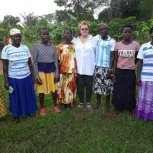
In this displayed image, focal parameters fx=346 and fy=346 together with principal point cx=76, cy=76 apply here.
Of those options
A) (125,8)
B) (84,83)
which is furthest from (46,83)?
(125,8)

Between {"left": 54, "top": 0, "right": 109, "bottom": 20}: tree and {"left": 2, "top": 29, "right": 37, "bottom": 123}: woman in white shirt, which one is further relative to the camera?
{"left": 54, "top": 0, "right": 109, "bottom": 20}: tree

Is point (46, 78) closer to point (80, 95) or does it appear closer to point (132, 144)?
point (80, 95)

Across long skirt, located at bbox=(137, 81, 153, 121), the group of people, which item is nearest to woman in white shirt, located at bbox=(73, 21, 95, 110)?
the group of people

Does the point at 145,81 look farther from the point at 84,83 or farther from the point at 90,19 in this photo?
the point at 90,19

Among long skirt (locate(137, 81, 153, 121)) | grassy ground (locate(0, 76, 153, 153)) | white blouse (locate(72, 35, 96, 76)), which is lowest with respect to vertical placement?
grassy ground (locate(0, 76, 153, 153))

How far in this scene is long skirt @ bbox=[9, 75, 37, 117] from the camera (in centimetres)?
647

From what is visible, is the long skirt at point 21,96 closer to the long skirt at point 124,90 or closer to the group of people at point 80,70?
the group of people at point 80,70

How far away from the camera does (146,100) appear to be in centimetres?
630

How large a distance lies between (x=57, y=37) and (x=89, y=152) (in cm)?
1663

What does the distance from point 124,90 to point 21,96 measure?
6.44 ft

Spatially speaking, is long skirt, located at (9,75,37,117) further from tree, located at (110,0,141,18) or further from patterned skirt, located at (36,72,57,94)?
tree, located at (110,0,141,18)

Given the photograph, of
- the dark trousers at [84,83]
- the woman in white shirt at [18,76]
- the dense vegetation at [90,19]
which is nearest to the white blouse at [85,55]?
the dark trousers at [84,83]

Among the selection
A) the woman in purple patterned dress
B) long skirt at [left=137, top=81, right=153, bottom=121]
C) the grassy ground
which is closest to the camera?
the grassy ground

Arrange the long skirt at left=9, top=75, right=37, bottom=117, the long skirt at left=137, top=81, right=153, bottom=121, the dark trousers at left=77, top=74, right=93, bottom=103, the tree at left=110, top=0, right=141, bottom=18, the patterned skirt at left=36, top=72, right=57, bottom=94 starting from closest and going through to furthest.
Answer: the long skirt at left=137, top=81, right=153, bottom=121 < the long skirt at left=9, top=75, right=37, bottom=117 < the patterned skirt at left=36, top=72, right=57, bottom=94 < the dark trousers at left=77, top=74, right=93, bottom=103 < the tree at left=110, top=0, right=141, bottom=18
